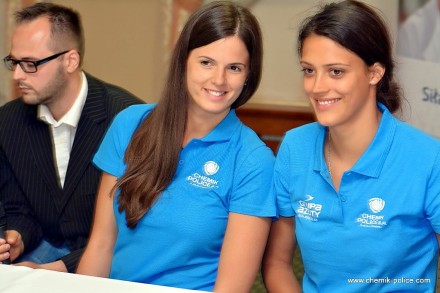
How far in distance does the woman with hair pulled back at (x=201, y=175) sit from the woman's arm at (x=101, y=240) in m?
0.04

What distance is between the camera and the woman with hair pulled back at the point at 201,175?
2.03 meters

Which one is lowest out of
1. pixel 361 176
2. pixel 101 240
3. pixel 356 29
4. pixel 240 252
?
pixel 101 240

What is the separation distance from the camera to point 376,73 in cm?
192

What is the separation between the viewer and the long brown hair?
2.05 m

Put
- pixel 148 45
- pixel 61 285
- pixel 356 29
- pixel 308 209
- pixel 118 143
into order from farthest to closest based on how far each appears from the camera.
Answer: pixel 148 45
pixel 118 143
pixel 308 209
pixel 356 29
pixel 61 285

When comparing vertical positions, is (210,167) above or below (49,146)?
above

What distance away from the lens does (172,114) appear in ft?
7.00

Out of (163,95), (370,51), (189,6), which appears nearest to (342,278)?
(370,51)

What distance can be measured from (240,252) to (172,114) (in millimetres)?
417

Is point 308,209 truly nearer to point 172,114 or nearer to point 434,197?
point 434,197

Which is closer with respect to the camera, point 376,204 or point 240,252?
point 376,204

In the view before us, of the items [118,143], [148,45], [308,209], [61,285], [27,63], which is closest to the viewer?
[61,285]

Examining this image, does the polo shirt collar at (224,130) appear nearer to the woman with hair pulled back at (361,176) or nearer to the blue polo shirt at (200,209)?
the blue polo shirt at (200,209)

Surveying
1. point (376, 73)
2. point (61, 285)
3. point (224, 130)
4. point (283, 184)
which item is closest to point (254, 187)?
point (283, 184)
